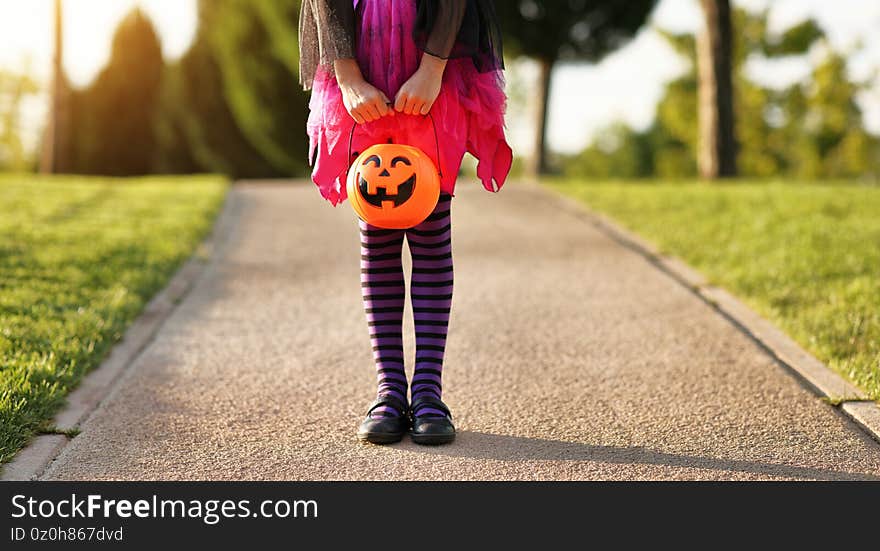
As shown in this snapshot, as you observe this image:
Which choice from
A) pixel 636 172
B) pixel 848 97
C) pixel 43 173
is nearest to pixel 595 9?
pixel 43 173

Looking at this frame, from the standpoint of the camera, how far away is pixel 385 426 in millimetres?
3508

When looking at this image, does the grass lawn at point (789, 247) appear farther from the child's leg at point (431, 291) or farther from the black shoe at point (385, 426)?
the black shoe at point (385, 426)

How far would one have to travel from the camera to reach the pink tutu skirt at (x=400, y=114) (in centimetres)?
339

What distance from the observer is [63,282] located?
6.20 meters

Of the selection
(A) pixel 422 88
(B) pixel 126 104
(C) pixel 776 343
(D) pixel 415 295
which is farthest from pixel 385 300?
(B) pixel 126 104

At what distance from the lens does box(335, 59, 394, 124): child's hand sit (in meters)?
3.30

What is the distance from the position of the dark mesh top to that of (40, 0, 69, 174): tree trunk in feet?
63.6

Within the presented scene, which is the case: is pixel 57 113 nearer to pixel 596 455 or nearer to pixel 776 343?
pixel 776 343

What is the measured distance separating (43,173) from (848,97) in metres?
29.3

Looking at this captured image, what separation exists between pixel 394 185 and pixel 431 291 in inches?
19.1

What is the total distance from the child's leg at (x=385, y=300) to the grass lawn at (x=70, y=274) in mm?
1222

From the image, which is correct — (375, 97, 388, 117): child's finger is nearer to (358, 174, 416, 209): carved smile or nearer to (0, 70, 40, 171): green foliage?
(358, 174, 416, 209): carved smile

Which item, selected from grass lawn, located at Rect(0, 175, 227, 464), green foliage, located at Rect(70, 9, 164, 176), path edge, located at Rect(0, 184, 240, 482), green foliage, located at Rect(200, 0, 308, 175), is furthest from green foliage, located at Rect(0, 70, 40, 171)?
path edge, located at Rect(0, 184, 240, 482)
